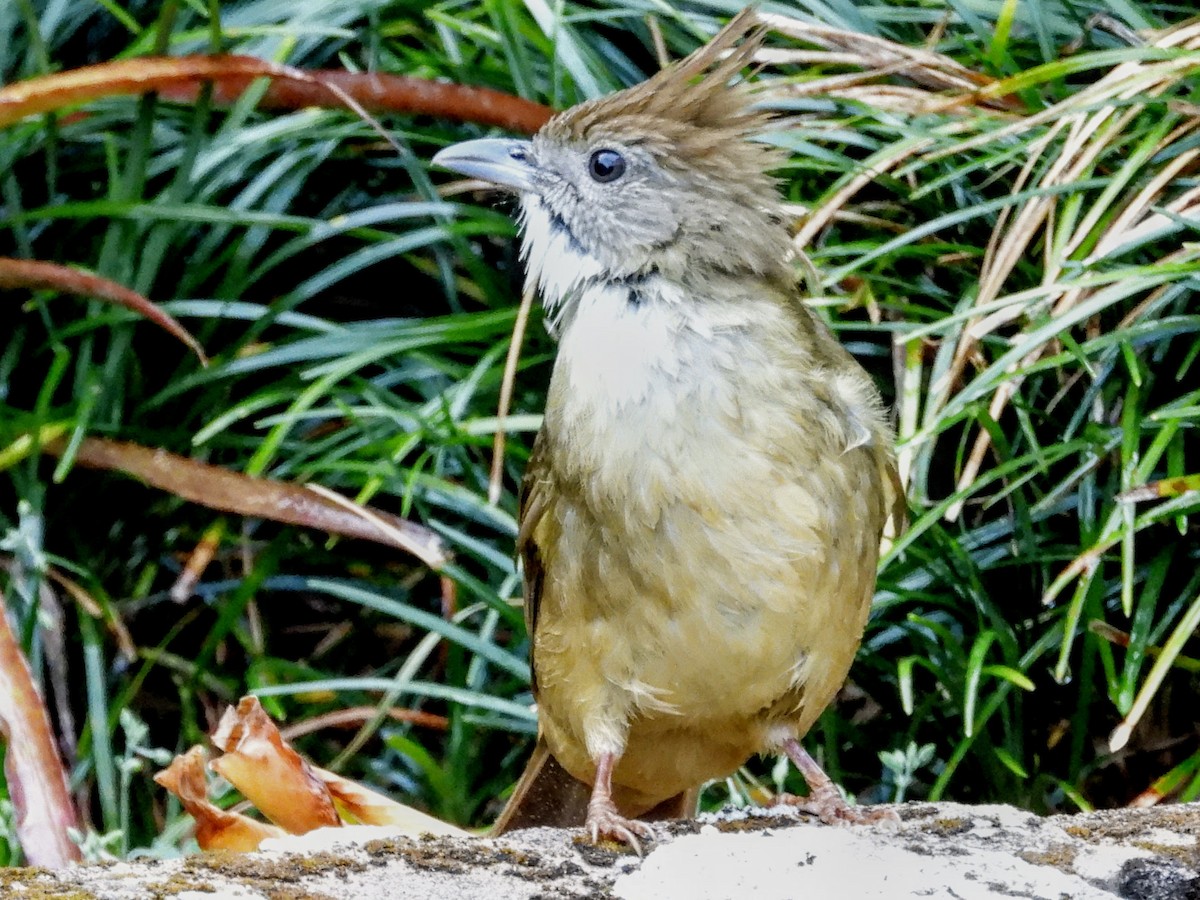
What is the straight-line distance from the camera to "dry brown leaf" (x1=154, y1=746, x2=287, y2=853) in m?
2.77

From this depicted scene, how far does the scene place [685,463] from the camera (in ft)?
8.43

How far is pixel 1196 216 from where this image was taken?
320 cm

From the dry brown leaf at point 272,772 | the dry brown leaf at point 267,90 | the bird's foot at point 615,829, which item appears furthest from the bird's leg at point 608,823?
the dry brown leaf at point 267,90

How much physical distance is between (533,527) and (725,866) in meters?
0.94

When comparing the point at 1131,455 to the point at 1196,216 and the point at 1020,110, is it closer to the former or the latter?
the point at 1196,216

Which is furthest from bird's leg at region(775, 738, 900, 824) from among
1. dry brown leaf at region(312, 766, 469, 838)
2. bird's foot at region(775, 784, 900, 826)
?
dry brown leaf at region(312, 766, 469, 838)

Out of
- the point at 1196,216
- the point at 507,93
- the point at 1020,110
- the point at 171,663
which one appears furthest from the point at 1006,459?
the point at 171,663

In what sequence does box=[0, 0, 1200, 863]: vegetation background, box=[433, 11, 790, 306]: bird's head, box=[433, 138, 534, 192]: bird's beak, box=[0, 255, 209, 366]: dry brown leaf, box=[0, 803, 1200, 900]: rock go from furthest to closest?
1. box=[0, 255, 209, 366]: dry brown leaf
2. box=[0, 0, 1200, 863]: vegetation background
3. box=[433, 138, 534, 192]: bird's beak
4. box=[433, 11, 790, 306]: bird's head
5. box=[0, 803, 1200, 900]: rock

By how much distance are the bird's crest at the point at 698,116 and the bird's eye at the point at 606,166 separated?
0.12 ft

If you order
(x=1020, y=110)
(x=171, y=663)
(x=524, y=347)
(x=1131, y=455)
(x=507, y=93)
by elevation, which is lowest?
(x=171, y=663)

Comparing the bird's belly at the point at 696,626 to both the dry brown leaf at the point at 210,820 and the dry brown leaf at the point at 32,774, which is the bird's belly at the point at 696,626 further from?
the dry brown leaf at the point at 32,774

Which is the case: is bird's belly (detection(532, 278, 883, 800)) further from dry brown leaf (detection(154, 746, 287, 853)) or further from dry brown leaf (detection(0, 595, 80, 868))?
dry brown leaf (detection(0, 595, 80, 868))

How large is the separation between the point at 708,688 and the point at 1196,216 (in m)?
1.38

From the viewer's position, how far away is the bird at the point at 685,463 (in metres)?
2.58
